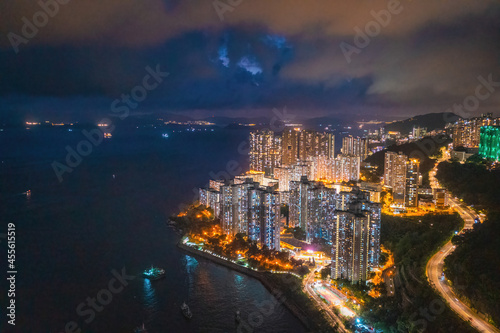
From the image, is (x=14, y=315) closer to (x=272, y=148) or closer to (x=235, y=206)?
(x=235, y=206)

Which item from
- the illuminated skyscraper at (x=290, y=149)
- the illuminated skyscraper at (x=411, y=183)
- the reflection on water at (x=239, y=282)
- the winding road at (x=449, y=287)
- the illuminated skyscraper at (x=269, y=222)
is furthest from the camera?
the illuminated skyscraper at (x=290, y=149)

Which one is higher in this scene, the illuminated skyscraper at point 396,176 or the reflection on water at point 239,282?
the illuminated skyscraper at point 396,176

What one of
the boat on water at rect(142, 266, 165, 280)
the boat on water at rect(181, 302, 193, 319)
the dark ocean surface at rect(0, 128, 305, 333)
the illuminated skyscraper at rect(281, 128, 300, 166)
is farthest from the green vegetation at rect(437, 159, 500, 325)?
the illuminated skyscraper at rect(281, 128, 300, 166)

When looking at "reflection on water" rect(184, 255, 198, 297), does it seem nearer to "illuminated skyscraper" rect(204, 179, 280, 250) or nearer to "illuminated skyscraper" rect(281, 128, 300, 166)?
"illuminated skyscraper" rect(204, 179, 280, 250)

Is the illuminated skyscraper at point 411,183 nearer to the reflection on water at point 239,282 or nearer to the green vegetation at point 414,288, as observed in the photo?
the green vegetation at point 414,288

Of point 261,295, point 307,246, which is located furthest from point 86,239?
point 307,246

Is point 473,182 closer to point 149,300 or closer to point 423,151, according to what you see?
point 423,151

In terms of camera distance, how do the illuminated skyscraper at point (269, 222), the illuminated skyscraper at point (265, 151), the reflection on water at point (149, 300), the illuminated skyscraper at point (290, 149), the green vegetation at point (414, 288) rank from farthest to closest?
the illuminated skyscraper at point (290, 149), the illuminated skyscraper at point (265, 151), the illuminated skyscraper at point (269, 222), the reflection on water at point (149, 300), the green vegetation at point (414, 288)

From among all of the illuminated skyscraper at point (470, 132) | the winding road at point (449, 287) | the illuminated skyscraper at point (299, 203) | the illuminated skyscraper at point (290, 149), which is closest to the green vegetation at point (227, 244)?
the illuminated skyscraper at point (299, 203)
